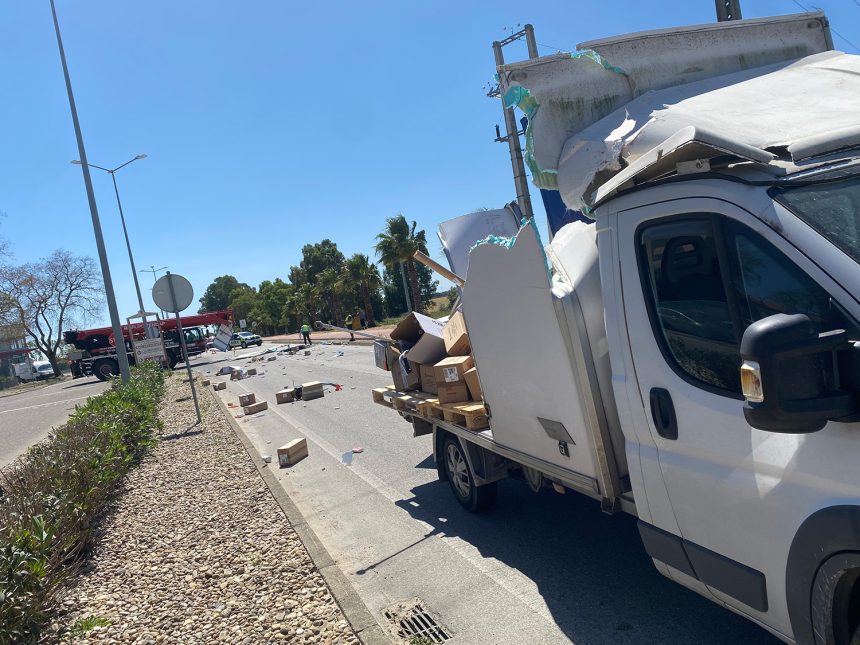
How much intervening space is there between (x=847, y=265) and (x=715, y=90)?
189 cm

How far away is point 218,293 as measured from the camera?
15525 cm

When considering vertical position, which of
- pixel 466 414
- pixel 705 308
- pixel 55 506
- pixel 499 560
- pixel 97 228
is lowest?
pixel 499 560

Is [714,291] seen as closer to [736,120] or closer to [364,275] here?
[736,120]

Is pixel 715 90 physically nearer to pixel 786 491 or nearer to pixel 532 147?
pixel 532 147

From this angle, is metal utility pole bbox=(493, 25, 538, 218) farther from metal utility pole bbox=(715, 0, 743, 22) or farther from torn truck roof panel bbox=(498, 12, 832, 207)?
torn truck roof panel bbox=(498, 12, 832, 207)

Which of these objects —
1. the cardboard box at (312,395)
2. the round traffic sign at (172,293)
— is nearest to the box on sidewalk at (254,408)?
the cardboard box at (312,395)

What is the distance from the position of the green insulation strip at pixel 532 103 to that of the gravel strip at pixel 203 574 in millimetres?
3017

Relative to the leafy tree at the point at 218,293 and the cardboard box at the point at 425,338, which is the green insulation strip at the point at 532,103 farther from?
the leafy tree at the point at 218,293

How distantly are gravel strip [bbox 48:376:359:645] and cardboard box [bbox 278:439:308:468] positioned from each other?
1.69 feet

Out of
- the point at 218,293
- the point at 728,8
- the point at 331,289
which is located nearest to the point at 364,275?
the point at 331,289

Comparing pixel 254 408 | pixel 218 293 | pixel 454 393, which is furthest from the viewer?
pixel 218 293

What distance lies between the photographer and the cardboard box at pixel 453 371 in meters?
5.39

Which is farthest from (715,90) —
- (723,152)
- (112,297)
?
(112,297)

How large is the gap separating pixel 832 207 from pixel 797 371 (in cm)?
74
